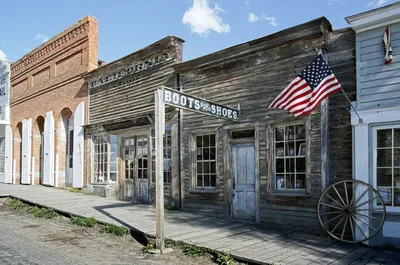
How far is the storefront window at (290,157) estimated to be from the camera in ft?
26.7

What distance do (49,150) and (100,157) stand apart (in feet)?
13.4

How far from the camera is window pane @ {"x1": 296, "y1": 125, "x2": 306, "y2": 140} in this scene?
8.13 metres

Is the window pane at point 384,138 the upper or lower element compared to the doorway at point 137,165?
upper

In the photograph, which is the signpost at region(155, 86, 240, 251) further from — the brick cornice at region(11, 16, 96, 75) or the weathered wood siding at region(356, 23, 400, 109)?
the brick cornice at region(11, 16, 96, 75)

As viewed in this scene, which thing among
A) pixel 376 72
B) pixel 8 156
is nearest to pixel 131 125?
pixel 376 72

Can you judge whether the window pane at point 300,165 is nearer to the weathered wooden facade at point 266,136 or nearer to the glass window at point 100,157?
the weathered wooden facade at point 266,136

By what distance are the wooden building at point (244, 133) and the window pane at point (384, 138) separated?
54 cm

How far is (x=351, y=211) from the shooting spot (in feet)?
23.5

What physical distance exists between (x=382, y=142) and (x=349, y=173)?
33.9 inches

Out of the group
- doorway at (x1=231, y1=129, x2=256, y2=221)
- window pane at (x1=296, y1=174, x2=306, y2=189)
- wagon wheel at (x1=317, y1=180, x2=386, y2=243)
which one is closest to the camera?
wagon wheel at (x1=317, y1=180, x2=386, y2=243)

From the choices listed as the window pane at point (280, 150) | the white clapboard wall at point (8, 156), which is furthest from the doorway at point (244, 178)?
the white clapboard wall at point (8, 156)

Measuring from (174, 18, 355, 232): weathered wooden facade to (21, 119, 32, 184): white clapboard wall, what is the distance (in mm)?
11526

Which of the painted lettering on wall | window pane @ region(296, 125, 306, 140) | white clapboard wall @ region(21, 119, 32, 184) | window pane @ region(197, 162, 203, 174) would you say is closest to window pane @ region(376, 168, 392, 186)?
window pane @ region(296, 125, 306, 140)

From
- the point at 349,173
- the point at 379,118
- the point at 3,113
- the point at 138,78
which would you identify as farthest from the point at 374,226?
the point at 3,113
